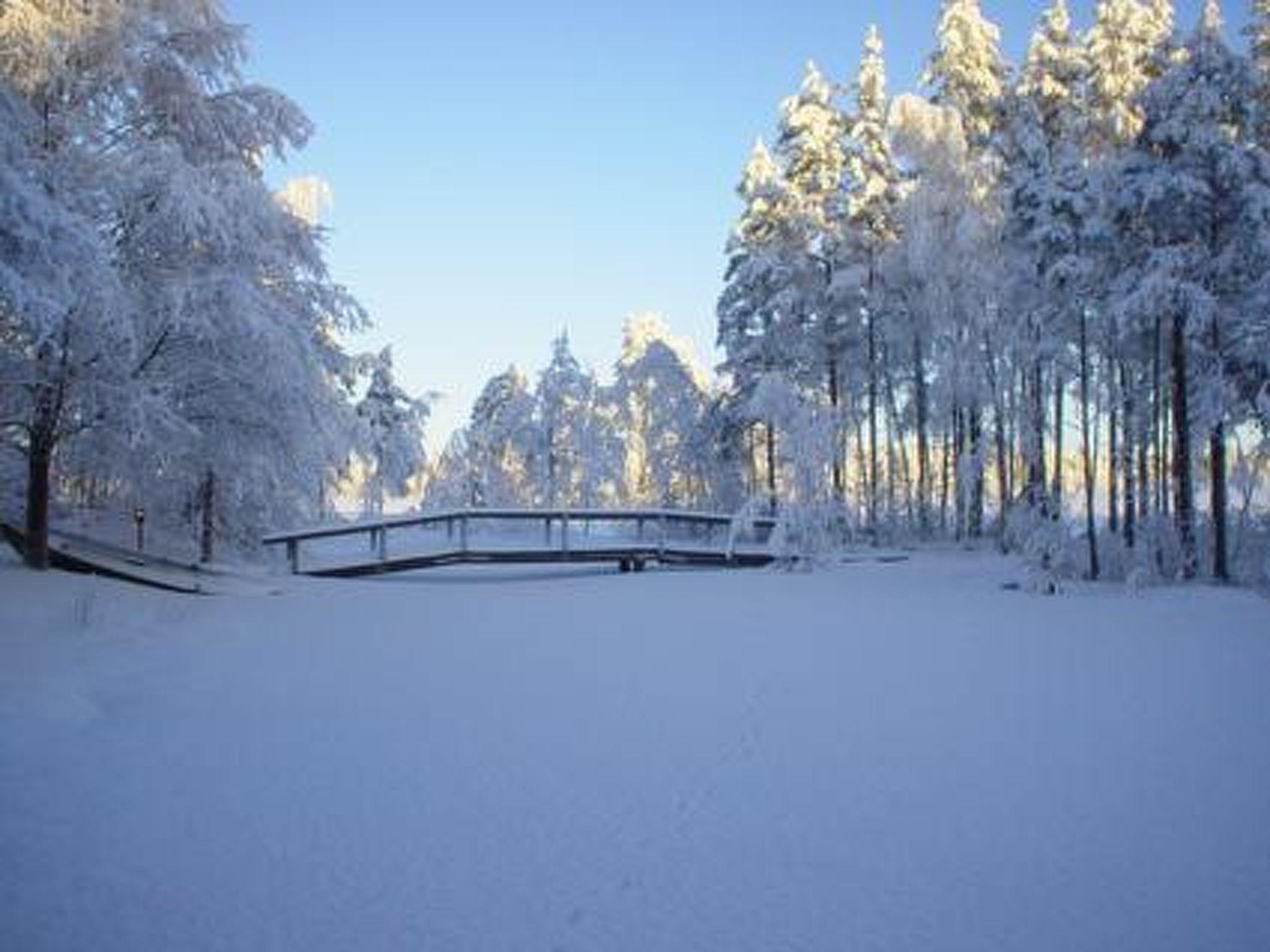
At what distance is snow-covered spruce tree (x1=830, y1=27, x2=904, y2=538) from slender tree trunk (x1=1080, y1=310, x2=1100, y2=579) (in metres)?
5.19

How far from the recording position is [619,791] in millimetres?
4770

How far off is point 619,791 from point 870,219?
2437cm

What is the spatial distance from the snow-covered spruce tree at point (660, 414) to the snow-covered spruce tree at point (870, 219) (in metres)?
8.85

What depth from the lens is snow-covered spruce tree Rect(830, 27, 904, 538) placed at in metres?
25.9

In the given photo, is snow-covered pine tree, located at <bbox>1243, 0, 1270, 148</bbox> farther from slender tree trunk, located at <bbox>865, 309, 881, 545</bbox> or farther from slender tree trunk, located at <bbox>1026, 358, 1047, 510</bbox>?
slender tree trunk, located at <bbox>865, 309, 881, 545</bbox>

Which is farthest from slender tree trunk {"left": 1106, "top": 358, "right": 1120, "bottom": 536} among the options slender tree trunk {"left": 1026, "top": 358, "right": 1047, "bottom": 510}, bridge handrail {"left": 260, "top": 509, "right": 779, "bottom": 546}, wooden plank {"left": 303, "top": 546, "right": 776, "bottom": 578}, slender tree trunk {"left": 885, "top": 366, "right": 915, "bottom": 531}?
wooden plank {"left": 303, "top": 546, "right": 776, "bottom": 578}

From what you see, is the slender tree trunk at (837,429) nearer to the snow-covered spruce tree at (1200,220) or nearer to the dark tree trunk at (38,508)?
the snow-covered spruce tree at (1200,220)

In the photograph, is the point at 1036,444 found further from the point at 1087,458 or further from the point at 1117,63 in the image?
the point at 1117,63

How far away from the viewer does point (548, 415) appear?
45438 mm

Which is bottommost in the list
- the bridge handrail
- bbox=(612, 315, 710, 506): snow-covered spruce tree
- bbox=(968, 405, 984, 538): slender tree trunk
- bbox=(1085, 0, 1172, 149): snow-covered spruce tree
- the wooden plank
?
the wooden plank

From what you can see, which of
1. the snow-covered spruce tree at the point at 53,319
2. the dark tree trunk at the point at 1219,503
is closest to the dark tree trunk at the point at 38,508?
the snow-covered spruce tree at the point at 53,319

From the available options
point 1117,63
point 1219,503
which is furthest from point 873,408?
point 1219,503

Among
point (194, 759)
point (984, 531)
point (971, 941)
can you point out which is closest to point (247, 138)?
point (194, 759)

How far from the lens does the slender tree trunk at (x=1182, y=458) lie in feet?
52.0
